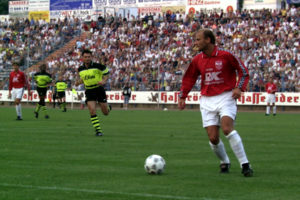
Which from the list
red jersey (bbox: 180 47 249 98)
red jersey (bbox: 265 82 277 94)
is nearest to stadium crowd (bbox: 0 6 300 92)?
red jersey (bbox: 265 82 277 94)

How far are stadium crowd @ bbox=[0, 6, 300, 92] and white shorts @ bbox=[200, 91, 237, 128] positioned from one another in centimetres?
3074

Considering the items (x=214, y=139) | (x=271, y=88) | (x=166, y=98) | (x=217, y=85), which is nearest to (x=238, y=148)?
(x=214, y=139)

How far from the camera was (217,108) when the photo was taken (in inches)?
374

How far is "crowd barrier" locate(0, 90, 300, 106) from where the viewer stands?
40406 mm

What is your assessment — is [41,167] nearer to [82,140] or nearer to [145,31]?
[82,140]

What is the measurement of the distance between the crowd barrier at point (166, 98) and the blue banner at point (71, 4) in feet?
53.6

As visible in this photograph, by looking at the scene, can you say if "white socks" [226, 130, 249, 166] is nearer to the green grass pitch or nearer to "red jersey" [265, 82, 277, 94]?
the green grass pitch

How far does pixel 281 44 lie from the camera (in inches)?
1668

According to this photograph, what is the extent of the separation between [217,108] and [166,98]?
35603 millimetres

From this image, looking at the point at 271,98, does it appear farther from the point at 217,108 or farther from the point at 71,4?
the point at 71,4

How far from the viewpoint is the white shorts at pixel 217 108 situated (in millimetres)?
9445

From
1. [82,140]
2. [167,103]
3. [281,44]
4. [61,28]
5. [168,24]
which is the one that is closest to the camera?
[82,140]

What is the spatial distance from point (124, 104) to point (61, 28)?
1475 cm

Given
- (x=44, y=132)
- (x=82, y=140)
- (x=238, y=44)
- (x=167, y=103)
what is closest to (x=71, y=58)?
(x=167, y=103)
